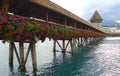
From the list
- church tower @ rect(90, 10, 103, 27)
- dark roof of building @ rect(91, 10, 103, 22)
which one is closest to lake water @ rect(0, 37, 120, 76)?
church tower @ rect(90, 10, 103, 27)

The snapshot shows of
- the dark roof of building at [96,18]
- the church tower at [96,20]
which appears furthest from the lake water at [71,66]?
the dark roof of building at [96,18]

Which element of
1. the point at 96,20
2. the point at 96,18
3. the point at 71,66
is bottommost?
the point at 71,66

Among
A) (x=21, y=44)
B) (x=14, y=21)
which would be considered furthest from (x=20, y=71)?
(x=14, y=21)

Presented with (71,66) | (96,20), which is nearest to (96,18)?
(96,20)

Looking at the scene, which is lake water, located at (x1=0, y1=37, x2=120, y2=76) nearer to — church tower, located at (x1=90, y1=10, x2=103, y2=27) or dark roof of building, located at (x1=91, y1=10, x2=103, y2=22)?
church tower, located at (x1=90, y1=10, x2=103, y2=27)

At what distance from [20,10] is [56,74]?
5.54 meters

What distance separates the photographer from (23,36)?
10758mm

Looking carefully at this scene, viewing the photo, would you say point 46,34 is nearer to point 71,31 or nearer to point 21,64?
point 21,64

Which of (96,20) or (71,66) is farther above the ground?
(96,20)

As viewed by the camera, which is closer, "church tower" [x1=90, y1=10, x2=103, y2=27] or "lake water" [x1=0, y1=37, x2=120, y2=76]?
"lake water" [x1=0, y1=37, x2=120, y2=76]

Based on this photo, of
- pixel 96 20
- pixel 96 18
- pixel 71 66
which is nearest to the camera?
pixel 71 66

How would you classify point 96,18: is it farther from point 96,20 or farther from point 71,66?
point 71,66

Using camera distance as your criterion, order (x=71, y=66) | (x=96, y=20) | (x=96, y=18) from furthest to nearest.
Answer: (x=96, y=20)
(x=96, y=18)
(x=71, y=66)

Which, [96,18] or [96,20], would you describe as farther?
[96,20]
